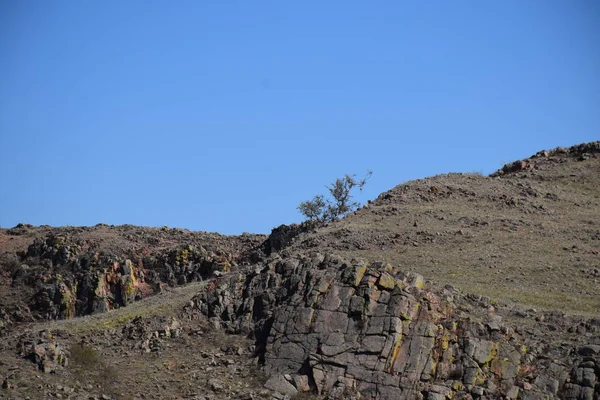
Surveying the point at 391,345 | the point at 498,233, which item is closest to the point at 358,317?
the point at 391,345

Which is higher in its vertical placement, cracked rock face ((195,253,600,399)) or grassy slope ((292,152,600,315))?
grassy slope ((292,152,600,315))

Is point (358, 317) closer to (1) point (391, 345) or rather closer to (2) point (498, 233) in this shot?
(1) point (391, 345)

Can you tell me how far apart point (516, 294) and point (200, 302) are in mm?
14325

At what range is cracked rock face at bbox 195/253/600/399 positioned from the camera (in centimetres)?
4194

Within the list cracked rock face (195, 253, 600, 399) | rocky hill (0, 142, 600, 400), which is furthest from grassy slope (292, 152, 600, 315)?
cracked rock face (195, 253, 600, 399)

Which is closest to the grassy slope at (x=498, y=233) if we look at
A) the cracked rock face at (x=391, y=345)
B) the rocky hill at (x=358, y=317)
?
the rocky hill at (x=358, y=317)

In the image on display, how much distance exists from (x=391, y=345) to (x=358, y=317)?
211 cm

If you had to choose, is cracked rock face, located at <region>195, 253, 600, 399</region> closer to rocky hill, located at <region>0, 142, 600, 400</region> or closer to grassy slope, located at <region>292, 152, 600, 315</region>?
rocky hill, located at <region>0, 142, 600, 400</region>

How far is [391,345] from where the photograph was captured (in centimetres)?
4366

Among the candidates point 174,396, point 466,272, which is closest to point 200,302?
point 174,396

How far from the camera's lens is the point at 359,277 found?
46.5 m

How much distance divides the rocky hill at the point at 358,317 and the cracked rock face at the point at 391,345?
0.06 metres

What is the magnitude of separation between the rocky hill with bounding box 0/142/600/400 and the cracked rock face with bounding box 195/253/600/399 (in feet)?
0.20

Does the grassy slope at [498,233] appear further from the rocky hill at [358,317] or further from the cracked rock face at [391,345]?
the cracked rock face at [391,345]
